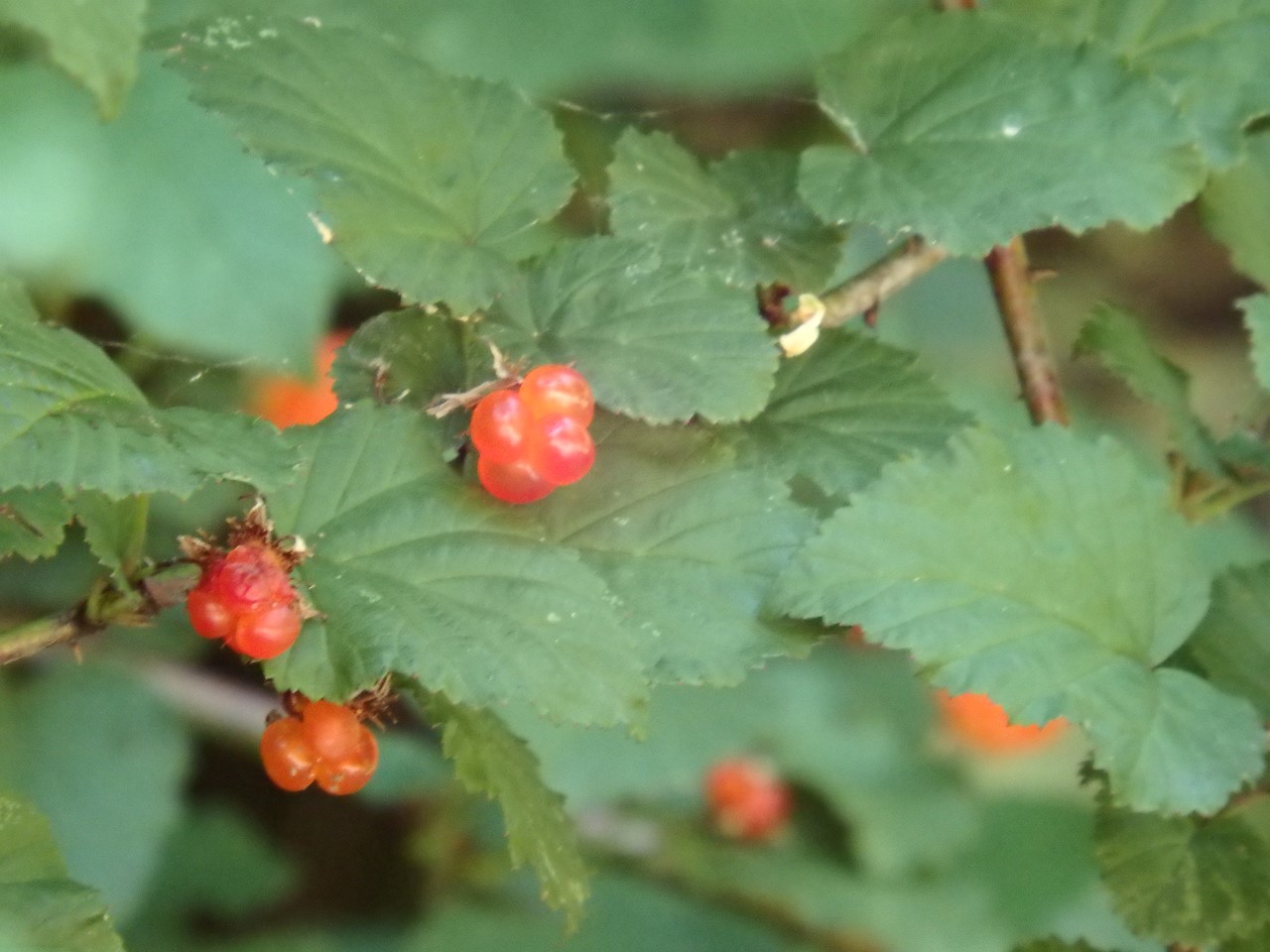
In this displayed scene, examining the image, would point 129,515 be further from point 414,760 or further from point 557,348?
point 414,760

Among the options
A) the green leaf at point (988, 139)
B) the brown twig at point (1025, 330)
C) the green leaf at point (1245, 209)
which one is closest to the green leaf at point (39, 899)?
the green leaf at point (988, 139)

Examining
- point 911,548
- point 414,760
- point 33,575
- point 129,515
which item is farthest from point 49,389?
point 414,760

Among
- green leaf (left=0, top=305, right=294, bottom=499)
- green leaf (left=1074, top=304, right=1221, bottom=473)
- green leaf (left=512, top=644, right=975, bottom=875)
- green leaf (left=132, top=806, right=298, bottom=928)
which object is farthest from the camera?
green leaf (left=132, top=806, right=298, bottom=928)

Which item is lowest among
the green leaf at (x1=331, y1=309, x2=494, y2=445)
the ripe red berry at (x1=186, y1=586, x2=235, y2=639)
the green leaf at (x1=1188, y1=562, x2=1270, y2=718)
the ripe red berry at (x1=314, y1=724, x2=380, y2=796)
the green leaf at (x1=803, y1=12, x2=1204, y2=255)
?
the ripe red berry at (x1=314, y1=724, x2=380, y2=796)

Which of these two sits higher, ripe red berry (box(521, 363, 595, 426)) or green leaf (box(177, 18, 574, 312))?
A: green leaf (box(177, 18, 574, 312))

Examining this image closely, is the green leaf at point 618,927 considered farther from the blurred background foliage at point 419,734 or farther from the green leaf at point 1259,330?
the green leaf at point 1259,330

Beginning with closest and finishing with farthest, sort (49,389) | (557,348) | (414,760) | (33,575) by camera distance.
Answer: (49,389)
(557,348)
(33,575)
(414,760)

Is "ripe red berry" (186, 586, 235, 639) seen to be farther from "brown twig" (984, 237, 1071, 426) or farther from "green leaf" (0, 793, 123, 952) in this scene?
"brown twig" (984, 237, 1071, 426)

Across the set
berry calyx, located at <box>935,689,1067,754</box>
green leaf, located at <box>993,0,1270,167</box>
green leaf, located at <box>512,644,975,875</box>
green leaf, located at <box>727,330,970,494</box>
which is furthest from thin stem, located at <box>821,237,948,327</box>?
berry calyx, located at <box>935,689,1067,754</box>
